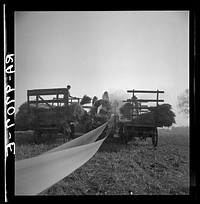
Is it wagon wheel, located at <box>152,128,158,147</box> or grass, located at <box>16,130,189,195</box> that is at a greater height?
wagon wheel, located at <box>152,128,158,147</box>

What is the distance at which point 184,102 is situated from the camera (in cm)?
148

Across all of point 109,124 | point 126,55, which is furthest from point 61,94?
point 126,55

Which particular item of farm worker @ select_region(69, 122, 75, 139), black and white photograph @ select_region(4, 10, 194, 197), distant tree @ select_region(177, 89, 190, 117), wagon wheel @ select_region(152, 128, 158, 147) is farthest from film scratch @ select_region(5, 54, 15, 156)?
distant tree @ select_region(177, 89, 190, 117)

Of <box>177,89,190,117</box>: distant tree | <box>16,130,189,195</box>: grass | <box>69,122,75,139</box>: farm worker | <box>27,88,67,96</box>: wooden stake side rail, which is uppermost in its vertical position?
<box>27,88,67,96</box>: wooden stake side rail

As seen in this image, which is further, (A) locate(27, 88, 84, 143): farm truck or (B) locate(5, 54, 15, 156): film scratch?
(A) locate(27, 88, 84, 143): farm truck

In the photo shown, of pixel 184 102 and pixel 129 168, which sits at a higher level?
pixel 184 102

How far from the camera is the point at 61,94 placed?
1559 mm

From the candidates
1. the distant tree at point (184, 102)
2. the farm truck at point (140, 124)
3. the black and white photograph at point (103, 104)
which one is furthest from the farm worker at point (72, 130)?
the distant tree at point (184, 102)

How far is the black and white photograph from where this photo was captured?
1.51m

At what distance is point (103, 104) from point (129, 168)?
Answer: 60 centimetres

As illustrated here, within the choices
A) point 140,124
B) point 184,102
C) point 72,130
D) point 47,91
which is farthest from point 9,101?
point 184,102

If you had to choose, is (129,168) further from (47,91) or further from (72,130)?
(47,91)

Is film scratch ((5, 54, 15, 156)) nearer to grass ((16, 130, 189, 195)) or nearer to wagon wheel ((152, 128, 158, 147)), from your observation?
grass ((16, 130, 189, 195))

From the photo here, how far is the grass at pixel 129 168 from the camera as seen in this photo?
1.50 meters
